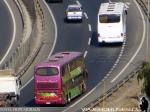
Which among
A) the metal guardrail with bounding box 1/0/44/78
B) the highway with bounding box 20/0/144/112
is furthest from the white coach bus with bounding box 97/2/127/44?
the metal guardrail with bounding box 1/0/44/78

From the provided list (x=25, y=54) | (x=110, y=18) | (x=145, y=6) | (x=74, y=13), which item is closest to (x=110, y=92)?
(x=25, y=54)

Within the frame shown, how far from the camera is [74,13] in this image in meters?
90.6

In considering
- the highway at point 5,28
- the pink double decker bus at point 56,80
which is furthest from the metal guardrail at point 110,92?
the highway at point 5,28

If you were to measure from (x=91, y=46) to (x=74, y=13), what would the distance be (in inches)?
330

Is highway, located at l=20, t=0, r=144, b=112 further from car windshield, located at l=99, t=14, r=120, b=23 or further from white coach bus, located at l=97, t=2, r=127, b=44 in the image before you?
car windshield, located at l=99, t=14, r=120, b=23

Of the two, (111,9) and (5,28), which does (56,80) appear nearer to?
(111,9)

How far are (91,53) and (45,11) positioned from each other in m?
15.9

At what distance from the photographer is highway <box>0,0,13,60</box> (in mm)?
84375

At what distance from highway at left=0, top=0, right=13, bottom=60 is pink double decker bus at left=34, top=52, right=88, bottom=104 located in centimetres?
1612

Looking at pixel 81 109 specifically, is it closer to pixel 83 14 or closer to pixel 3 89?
pixel 3 89

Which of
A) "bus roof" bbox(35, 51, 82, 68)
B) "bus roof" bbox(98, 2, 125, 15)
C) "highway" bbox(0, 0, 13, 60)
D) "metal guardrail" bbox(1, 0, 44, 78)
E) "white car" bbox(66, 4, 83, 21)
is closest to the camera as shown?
"bus roof" bbox(35, 51, 82, 68)

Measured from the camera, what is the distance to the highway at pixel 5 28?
84375 mm

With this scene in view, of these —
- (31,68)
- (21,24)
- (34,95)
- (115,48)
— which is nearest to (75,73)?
(34,95)

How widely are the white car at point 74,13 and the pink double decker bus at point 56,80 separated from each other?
24133 mm
